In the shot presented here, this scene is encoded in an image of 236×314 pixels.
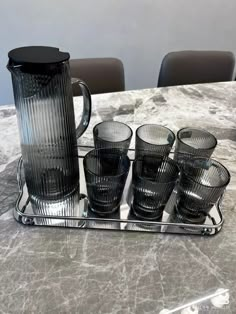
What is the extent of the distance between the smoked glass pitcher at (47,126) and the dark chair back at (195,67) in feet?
2.90

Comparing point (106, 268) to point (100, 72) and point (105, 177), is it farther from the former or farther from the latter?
point (100, 72)

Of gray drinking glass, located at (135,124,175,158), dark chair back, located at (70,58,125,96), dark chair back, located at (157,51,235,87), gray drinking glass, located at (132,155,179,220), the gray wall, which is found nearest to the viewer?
gray drinking glass, located at (132,155,179,220)

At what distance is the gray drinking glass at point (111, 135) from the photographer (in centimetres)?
69

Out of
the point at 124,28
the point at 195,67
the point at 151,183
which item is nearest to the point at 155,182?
the point at 151,183

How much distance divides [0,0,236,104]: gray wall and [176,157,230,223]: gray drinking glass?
4.95 ft

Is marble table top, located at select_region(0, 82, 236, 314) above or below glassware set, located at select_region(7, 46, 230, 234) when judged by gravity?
below

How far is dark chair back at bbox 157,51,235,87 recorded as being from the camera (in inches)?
56.4

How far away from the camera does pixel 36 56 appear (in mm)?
510

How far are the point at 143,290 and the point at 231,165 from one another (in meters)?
0.42

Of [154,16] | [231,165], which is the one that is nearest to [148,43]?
[154,16]

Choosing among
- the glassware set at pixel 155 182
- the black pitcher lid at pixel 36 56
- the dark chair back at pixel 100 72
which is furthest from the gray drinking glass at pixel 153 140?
the dark chair back at pixel 100 72

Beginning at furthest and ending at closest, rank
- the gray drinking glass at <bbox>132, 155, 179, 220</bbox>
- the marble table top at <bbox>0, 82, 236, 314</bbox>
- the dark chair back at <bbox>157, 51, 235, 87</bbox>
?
the dark chair back at <bbox>157, 51, 235, 87</bbox>
the gray drinking glass at <bbox>132, 155, 179, 220</bbox>
the marble table top at <bbox>0, 82, 236, 314</bbox>

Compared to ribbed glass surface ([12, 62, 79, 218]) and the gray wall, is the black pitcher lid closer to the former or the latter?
ribbed glass surface ([12, 62, 79, 218])

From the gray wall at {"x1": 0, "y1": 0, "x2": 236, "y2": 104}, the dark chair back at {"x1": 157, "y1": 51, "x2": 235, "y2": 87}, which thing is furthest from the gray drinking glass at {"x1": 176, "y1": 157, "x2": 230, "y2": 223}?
the gray wall at {"x1": 0, "y1": 0, "x2": 236, "y2": 104}
